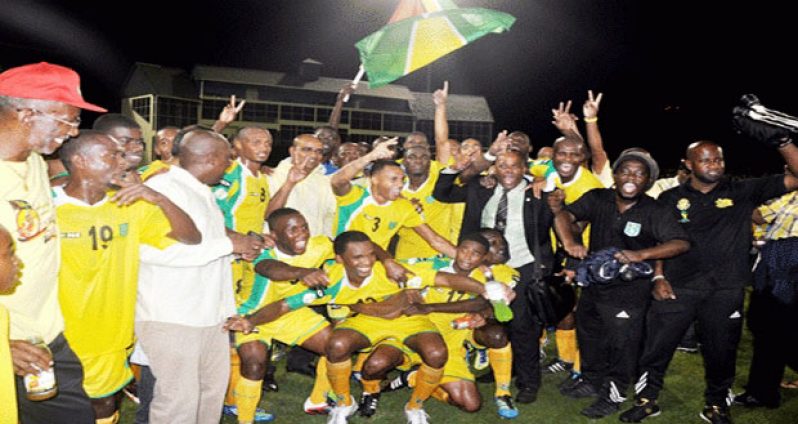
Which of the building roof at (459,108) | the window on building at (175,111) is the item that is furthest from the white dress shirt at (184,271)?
the building roof at (459,108)

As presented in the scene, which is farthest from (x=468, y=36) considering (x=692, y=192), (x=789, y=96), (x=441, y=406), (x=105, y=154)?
(x=789, y=96)

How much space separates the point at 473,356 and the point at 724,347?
2.80 metres

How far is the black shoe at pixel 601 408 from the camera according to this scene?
5473 mm

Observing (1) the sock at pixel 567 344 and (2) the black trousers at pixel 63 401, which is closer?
(2) the black trousers at pixel 63 401

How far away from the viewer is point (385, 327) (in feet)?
17.3

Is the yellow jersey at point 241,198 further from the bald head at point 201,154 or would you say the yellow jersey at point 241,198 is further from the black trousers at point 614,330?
the black trousers at point 614,330

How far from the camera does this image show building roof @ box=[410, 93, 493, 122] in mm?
42625

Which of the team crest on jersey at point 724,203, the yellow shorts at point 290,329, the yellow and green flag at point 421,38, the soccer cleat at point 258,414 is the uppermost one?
the yellow and green flag at point 421,38

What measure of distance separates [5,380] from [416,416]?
3.47m

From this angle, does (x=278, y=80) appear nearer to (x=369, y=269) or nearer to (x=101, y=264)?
(x=369, y=269)

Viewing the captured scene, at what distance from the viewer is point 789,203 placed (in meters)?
5.52

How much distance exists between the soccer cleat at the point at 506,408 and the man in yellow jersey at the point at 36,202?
11.6ft

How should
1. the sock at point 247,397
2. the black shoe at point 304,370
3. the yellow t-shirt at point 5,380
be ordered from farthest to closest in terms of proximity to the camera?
the black shoe at point 304,370
the sock at point 247,397
the yellow t-shirt at point 5,380

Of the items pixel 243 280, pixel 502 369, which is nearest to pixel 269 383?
pixel 243 280
